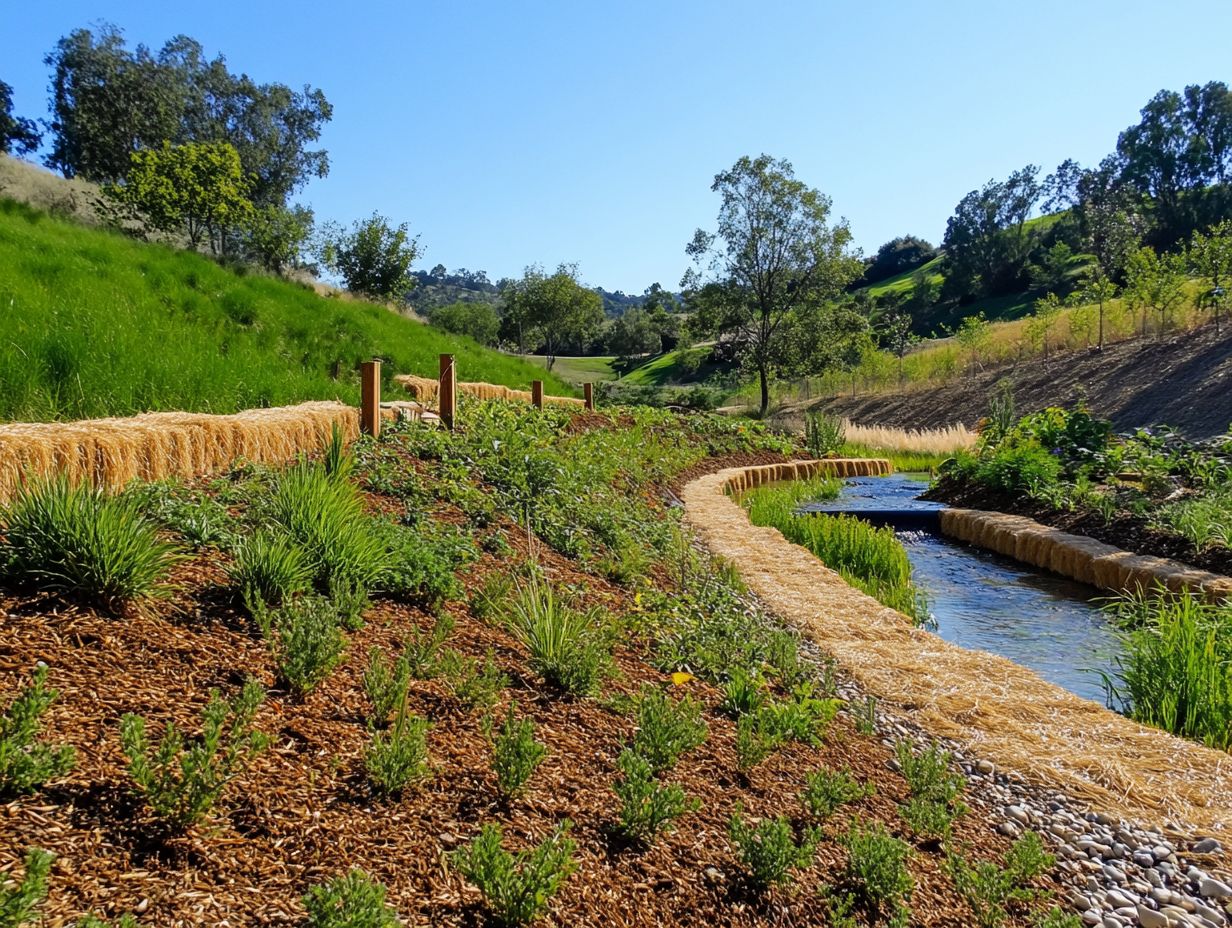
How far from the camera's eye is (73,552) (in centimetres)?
224

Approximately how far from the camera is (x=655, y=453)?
1035 centimetres

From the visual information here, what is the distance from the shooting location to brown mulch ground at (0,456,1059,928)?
1544mm

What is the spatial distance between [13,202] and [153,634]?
8.40 metres

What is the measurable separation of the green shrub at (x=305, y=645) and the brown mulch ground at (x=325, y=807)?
0.05 metres

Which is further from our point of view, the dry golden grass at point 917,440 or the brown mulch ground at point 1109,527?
the dry golden grass at point 917,440

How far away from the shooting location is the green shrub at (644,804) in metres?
2.04

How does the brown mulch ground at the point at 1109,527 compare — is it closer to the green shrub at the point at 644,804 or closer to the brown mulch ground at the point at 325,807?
the brown mulch ground at the point at 325,807

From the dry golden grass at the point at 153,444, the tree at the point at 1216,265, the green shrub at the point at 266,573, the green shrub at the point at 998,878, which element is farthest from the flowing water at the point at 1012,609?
the tree at the point at 1216,265

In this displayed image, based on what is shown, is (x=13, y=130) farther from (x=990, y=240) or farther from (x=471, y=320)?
(x=990, y=240)

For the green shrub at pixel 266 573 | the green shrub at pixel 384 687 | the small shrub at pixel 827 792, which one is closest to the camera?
the green shrub at pixel 384 687

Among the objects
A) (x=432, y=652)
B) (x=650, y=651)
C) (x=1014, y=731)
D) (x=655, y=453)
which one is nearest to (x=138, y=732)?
(x=432, y=652)

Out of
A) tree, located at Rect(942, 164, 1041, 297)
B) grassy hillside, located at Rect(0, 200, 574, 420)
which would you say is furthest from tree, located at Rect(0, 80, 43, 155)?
tree, located at Rect(942, 164, 1041, 297)

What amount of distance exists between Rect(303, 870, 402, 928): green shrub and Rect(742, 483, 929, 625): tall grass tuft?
4480mm

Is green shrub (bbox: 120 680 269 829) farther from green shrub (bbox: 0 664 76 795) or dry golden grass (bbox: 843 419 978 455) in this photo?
dry golden grass (bbox: 843 419 978 455)
